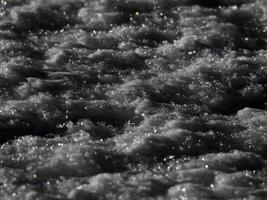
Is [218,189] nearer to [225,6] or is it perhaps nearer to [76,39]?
[76,39]

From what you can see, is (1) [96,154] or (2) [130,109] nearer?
(1) [96,154]

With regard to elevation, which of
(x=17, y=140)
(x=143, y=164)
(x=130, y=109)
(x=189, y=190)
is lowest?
(x=189, y=190)

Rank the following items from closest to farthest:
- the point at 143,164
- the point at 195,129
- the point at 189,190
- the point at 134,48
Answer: the point at 189,190, the point at 143,164, the point at 195,129, the point at 134,48

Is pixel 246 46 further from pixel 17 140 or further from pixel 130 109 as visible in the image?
pixel 17 140

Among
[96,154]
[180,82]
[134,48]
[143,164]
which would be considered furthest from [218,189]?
[134,48]

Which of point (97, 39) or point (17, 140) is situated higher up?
point (97, 39)

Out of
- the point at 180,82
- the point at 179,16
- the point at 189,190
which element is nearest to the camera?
the point at 189,190
